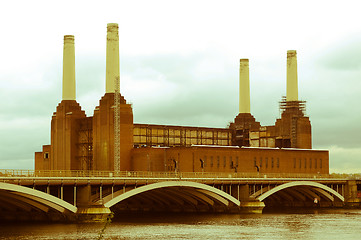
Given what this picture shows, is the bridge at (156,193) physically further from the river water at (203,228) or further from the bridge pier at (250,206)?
the river water at (203,228)

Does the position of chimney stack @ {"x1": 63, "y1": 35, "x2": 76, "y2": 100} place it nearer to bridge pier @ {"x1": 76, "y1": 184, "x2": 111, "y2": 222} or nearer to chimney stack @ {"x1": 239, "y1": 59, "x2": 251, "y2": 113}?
chimney stack @ {"x1": 239, "y1": 59, "x2": 251, "y2": 113}

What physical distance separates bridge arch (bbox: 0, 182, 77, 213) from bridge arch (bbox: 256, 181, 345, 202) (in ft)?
116

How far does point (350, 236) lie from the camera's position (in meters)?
73.8

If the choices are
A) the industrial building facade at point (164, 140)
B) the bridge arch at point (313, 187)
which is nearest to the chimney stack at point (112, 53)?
the industrial building facade at point (164, 140)

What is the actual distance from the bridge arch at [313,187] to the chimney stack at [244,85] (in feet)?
110

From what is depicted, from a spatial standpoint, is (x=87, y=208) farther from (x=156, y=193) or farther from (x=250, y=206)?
(x=250, y=206)

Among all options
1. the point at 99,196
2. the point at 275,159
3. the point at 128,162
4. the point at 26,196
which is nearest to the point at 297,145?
the point at 275,159

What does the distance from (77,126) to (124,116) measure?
43.2ft

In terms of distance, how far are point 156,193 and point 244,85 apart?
5132cm

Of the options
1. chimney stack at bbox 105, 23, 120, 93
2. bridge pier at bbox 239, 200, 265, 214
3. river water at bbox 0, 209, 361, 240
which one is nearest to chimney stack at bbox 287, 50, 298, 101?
chimney stack at bbox 105, 23, 120, 93

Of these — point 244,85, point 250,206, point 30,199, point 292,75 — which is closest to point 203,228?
point 30,199

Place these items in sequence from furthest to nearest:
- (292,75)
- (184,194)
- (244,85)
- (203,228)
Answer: (244,85), (292,75), (184,194), (203,228)

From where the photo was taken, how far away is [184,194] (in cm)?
10506

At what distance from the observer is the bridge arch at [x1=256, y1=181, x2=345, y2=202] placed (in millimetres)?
108575
